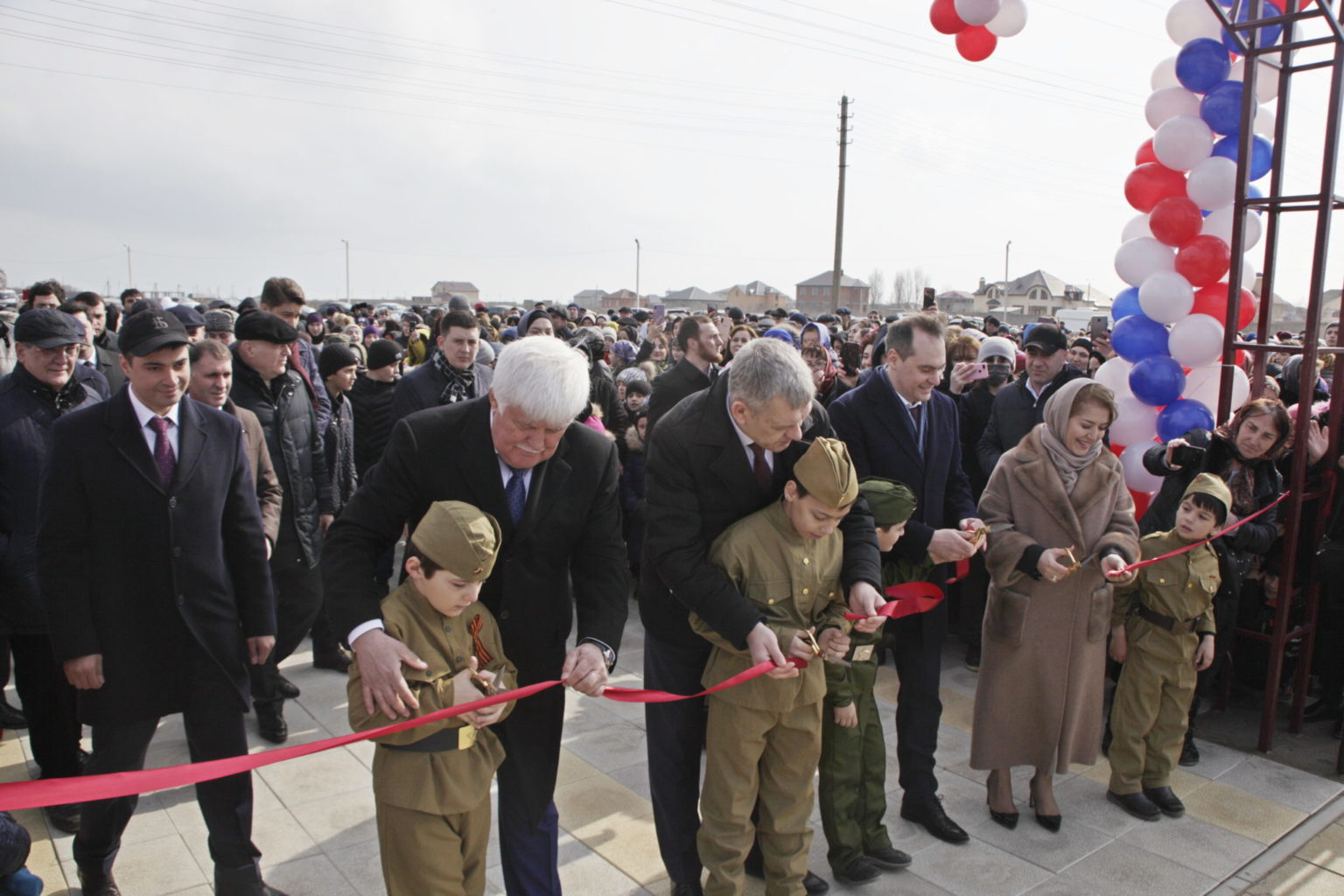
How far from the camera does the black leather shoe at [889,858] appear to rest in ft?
11.5

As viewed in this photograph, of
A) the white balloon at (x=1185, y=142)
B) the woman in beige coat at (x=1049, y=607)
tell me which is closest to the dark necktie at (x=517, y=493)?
the woman in beige coat at (x=1049, y=607)

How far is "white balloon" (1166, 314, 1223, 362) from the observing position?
5348 mm

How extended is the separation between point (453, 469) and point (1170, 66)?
5.65 meters

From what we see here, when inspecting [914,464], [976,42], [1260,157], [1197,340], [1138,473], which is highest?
[976,42]

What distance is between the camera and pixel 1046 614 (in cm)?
383

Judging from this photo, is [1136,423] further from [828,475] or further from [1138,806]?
[828,475]

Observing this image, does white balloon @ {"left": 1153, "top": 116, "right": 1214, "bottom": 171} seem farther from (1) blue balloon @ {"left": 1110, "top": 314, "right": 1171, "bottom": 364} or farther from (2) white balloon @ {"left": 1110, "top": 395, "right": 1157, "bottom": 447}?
(2) white balloon @ {"left": 1110, "top": 395, "right": 1157, "bottom": 447}

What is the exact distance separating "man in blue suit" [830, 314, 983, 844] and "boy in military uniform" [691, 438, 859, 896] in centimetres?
77

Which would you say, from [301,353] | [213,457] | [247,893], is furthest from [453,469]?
[301,353]

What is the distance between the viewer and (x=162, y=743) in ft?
14.6

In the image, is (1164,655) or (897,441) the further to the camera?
(1164,655)

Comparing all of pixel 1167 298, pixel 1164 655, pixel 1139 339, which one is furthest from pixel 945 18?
pixel 1164 655

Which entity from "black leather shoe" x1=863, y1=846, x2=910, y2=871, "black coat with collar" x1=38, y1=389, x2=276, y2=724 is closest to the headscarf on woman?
"black leather shoe" x1=863, y1=846, x2=910, y2=871

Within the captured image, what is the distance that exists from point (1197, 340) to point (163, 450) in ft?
17.7
